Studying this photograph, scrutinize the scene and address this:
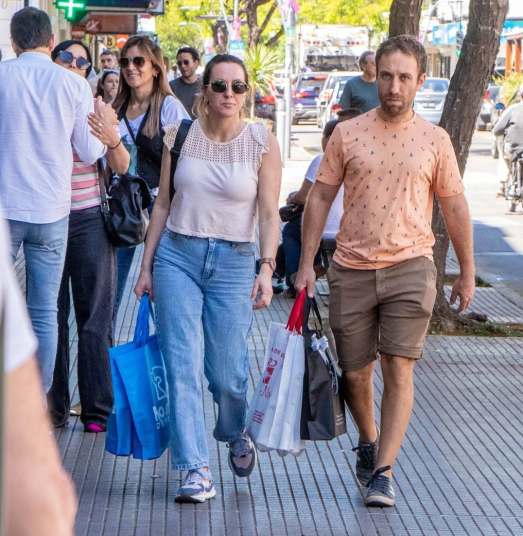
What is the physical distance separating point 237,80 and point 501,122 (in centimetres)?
1433

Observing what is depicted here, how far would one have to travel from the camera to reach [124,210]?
19.9ft

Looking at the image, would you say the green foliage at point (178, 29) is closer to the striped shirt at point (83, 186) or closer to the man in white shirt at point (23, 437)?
the striped shirt at point (83, 186)

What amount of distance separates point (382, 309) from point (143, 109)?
76.6 inches

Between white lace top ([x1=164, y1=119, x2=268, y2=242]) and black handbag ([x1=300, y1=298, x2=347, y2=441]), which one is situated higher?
white lace top ([x1=164, y1=119, x2=268, y2=242])

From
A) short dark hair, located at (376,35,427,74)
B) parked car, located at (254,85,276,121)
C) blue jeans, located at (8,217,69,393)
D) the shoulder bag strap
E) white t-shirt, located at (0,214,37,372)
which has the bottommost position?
parked car, located at (254,85,276,121)

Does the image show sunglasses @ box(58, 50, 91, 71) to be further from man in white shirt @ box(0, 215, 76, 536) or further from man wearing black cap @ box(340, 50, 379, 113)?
man wearing black cap @ box(340, 50, 379, 113)

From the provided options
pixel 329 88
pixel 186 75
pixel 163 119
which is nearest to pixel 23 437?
pixel 163 119

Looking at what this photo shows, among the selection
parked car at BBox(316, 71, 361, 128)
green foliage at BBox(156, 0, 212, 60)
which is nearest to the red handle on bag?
parked car at BBox(316, 71, 361, 128)

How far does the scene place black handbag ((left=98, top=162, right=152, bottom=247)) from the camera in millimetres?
6039

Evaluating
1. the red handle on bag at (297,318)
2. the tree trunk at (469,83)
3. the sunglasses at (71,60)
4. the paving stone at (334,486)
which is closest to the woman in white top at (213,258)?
the red handle on bag at (297,318)

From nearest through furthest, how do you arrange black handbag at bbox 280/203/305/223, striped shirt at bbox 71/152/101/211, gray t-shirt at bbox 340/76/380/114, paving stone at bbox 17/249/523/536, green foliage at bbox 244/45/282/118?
paving stone at bbox 17/249/523/536 → striped shirt at bbox 71/152/101/211 → black handbag at bbox 280/203/305/223 → gray t-shirt at bbox 340/76/380/114 → green foliage at bbox 244/45/282/118

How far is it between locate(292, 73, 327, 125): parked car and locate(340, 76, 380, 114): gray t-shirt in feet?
111

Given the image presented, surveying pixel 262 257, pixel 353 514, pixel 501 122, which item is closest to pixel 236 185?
pixel 262 257

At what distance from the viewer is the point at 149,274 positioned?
540cm
